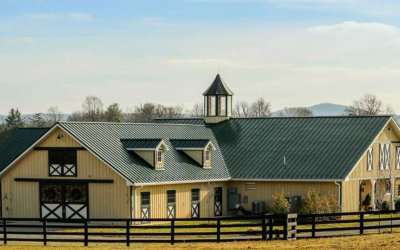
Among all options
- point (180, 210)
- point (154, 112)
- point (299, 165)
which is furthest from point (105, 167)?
point (154, 112)

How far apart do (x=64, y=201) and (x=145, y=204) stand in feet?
14.3

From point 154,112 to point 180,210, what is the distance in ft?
374

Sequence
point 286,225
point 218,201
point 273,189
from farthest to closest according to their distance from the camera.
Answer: point 218,201, point 273,189, point 286,225

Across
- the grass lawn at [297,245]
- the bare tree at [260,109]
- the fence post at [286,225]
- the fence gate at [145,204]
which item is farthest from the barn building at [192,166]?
the bare tree at [260,109]

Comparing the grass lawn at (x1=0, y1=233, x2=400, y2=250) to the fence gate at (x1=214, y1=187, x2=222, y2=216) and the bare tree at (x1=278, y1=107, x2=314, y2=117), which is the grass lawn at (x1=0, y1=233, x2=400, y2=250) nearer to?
the fence gate at (x1=214, y1=187, x2=222, y2=216)

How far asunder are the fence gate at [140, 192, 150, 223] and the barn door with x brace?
9.75 ft

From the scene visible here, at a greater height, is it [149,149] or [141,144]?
[141,144]

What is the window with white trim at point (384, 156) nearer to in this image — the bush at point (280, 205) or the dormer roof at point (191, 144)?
the bush at point (280, 205)

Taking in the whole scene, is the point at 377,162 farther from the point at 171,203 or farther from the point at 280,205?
the point at 171,203

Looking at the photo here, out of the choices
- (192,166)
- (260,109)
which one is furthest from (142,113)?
(192,166)

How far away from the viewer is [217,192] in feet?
162

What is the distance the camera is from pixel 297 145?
5097cm

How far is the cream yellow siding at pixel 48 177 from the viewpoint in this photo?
43.3 m

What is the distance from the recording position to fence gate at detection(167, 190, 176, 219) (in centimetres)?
4525
